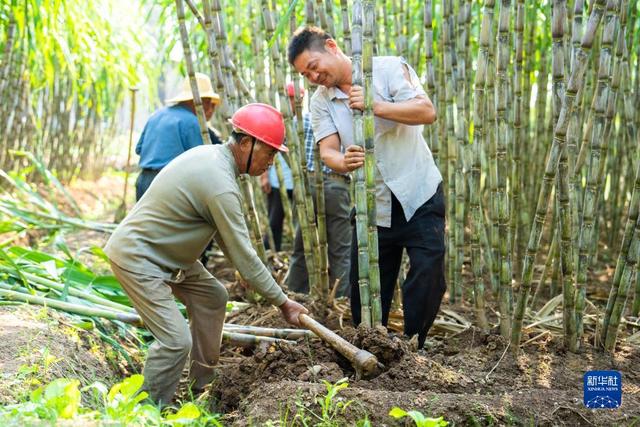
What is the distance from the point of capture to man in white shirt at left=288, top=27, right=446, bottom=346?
11.6ft

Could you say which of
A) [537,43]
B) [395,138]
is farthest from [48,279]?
[537,43]

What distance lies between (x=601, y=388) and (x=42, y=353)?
2.21 metres

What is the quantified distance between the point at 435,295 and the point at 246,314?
1352mm

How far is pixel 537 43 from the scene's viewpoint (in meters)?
6.43

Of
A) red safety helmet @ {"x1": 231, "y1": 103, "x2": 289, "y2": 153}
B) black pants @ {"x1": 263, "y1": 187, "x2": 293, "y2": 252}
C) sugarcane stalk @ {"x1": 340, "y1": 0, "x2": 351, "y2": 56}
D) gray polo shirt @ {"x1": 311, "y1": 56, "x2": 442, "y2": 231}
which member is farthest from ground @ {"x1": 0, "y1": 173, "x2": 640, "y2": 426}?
black pants @ {"x1": 263, "y1": 187, "x2": 293, "y2": 252}

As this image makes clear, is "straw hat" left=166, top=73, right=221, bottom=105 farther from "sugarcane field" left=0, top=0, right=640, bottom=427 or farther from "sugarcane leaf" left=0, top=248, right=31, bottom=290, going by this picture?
"sugarcane leaf" left=0, top=248, right=31, bottom=290

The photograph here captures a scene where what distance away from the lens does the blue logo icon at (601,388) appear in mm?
2764

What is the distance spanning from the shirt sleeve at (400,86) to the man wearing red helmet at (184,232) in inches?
21.3

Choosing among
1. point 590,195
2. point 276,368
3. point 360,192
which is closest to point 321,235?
point 360,192

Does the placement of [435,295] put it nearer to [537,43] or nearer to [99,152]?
[537,43]

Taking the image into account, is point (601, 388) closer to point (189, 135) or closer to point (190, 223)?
point (190, 223)

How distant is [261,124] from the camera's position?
3.31 m

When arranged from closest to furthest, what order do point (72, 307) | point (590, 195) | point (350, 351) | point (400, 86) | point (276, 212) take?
1. point (350, 351)
2. point (400, 86)
3. point (590, 195)
4. point (72, 307)
5. point (276, 212)

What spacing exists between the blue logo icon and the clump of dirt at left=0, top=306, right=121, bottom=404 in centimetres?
199
